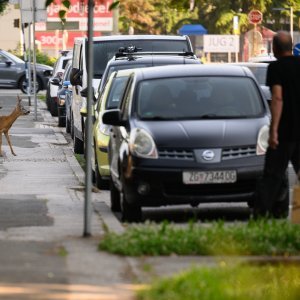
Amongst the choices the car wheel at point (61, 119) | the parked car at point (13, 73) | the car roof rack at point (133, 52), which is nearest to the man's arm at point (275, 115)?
the car roof rack at point (133, 52)

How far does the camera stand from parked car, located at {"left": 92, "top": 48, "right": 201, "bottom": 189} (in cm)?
1842

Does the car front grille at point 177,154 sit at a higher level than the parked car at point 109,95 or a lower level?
higher

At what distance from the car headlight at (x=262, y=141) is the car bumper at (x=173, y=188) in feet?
0.90

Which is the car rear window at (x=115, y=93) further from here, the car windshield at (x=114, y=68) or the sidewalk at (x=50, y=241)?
the car windshield at (x=114, y=68)

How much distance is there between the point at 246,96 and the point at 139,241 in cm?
426

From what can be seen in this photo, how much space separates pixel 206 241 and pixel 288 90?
2256mm

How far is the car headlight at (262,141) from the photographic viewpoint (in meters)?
14.4

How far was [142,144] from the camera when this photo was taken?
46.6ft

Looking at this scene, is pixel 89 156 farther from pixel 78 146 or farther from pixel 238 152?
pixel 78 146

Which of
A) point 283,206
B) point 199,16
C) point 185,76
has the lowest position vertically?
point 199,16

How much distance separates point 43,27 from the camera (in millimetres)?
89500

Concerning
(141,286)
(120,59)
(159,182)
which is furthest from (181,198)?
(120,59)

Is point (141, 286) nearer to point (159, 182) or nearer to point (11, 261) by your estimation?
point (11, 261)

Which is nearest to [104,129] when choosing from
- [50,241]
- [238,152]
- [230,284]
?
[238,152]
